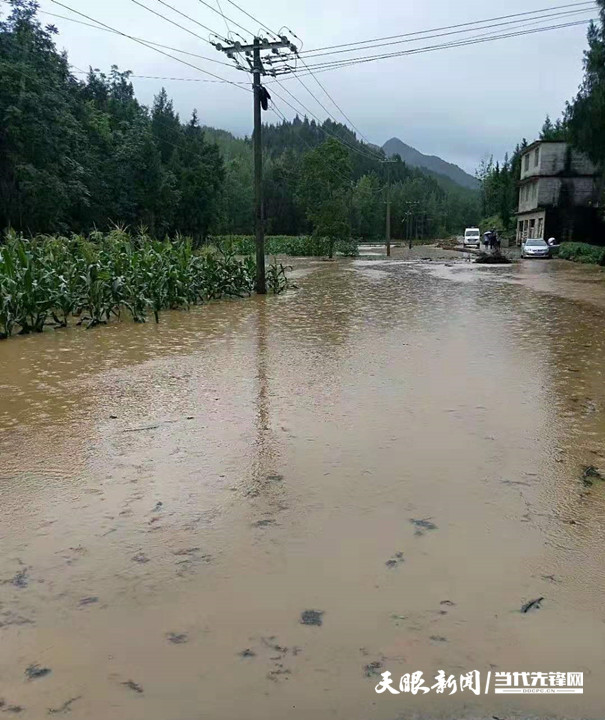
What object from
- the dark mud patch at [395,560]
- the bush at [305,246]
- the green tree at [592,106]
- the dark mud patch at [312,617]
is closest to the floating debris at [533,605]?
the dark mud patch at [395,560]

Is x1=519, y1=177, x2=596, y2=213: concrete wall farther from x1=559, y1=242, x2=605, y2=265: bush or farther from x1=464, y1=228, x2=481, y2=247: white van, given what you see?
x1=464, y1=228, x2=481, y2=247: white van

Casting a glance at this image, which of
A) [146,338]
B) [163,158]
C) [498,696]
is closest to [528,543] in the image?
[498,696]

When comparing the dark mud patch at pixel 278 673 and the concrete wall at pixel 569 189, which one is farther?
the concrete wall at pixel 569 189

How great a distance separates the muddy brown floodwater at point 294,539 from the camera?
215 cm

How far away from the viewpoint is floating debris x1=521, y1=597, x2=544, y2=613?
8.21 feet

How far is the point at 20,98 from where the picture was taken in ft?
92.3

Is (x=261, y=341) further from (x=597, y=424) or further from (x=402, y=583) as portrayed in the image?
(x=402, y=583)

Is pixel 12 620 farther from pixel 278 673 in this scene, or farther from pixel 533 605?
pixel 533 605

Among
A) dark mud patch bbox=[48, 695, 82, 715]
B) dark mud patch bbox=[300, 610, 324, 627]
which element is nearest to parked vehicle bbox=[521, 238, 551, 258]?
dark mud patch bbox=[300, 610, 324, 627]

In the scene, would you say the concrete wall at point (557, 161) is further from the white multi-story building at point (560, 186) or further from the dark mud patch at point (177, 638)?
the dark mud patch at point (177, 638)

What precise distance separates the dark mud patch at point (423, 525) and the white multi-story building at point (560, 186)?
41.9 metres

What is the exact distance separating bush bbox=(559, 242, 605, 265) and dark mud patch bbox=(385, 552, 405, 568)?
2933 cm

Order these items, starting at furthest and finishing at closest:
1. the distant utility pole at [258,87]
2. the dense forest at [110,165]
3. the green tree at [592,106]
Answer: the dense forest at [110,165] → the green tree at [592,106] → the distant utility pole at [258,87]

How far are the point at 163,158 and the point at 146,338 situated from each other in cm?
4860
